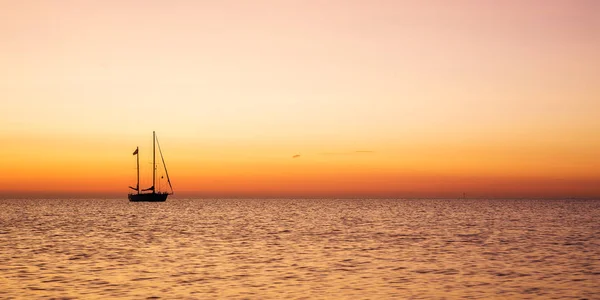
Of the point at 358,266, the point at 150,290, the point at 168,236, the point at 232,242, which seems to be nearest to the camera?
the point at 150,290

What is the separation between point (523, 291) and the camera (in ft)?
113

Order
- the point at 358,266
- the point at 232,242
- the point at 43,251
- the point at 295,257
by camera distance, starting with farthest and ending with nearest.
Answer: the point at 232,242
the point at 43,251
the point at 295,257
the point at 358,266

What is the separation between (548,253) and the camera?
54.6 m

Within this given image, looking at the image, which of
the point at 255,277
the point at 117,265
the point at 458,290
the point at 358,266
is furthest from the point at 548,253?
the point at 117,265

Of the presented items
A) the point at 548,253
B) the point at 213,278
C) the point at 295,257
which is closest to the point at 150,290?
the point at 213,278

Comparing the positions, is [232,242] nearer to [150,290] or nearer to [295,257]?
[295,257]

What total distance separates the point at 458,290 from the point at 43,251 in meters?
35.2

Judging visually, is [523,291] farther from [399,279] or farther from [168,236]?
[168,236]

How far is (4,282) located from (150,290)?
28.7ft

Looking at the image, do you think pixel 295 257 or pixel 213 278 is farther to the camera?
pixel 295 257

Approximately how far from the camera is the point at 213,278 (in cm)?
→ 3819

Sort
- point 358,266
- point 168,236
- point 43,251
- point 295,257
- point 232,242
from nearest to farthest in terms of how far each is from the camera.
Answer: point 358,266 → point 295,257 → point 43,251 → point 232,242 → point 168,236

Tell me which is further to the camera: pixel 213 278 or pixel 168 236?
pixel 168 236

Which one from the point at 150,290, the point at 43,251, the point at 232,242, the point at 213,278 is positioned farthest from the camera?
the point at 232,242
